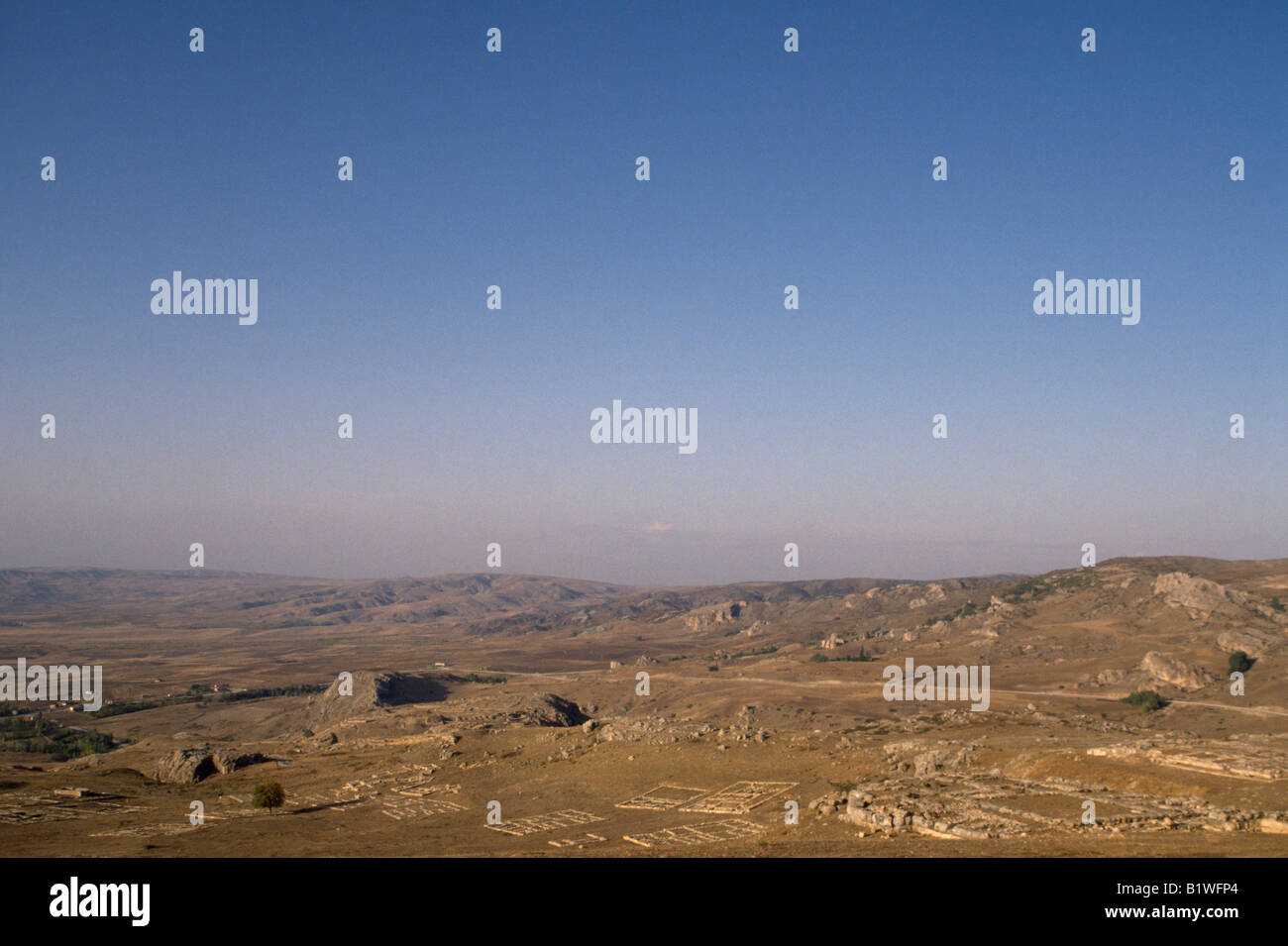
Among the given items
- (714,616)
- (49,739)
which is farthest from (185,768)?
(714,616)

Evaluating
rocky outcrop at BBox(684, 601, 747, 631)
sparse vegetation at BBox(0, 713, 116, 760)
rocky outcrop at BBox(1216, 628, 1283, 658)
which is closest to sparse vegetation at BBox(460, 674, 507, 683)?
sparse vegetation at BBox(0, 713, 116, 760)

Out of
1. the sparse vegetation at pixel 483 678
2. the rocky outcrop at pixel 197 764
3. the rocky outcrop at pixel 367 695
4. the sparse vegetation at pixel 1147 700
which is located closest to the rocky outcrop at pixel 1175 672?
the sparse vegetation at pixel 1147 700

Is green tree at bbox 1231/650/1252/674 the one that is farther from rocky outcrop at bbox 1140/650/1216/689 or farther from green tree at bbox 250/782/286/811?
green tree at bbox 250/782/286/811

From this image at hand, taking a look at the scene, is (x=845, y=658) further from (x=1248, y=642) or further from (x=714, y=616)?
(x=714, y=616)

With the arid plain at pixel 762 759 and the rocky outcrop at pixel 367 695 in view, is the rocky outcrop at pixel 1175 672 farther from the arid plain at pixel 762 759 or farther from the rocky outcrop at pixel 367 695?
the rocky outcrop at pixel 367 695

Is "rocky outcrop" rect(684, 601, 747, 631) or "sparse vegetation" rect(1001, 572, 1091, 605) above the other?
"sparse vegetation" rect(1001, 572, 1091, 605)

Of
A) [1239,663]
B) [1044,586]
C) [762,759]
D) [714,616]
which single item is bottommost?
[714,616]
